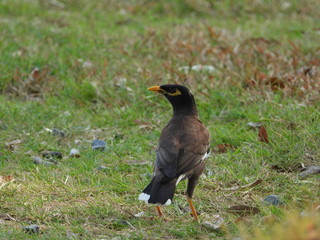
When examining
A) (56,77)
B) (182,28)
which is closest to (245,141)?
(56,77)

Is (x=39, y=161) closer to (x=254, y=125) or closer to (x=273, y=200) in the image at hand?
(x=254, y=125)

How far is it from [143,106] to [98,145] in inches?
52.5

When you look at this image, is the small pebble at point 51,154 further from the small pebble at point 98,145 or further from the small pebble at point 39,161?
the small pebble at point 98,145

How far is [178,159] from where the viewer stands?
4828 mm

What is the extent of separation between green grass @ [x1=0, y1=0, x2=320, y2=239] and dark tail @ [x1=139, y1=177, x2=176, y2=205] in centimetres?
26

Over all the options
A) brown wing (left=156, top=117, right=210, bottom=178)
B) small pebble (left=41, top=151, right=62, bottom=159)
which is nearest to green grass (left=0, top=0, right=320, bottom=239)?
small pebble (left=41, top=151, right=62, bottom=159)

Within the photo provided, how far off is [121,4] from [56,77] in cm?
431

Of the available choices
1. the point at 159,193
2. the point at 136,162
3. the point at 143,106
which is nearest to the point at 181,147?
the point at 159,193

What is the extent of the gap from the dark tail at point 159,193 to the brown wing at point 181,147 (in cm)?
8

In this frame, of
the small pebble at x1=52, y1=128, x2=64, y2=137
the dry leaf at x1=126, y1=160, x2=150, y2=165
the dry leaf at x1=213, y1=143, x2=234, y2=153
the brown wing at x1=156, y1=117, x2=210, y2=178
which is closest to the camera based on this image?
the brown wing at x1=156, y1=117, x2=210, y2=178

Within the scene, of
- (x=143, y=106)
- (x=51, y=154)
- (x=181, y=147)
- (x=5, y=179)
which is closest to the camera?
(x=181, y=147)

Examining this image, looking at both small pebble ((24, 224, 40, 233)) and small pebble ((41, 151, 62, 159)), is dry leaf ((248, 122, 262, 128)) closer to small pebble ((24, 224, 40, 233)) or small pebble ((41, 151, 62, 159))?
small pebble ((41, 151, 62, 159))

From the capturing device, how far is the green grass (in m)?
4.84

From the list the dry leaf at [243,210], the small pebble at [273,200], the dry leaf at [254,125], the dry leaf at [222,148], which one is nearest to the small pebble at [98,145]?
the dry leaf at [222,148]
